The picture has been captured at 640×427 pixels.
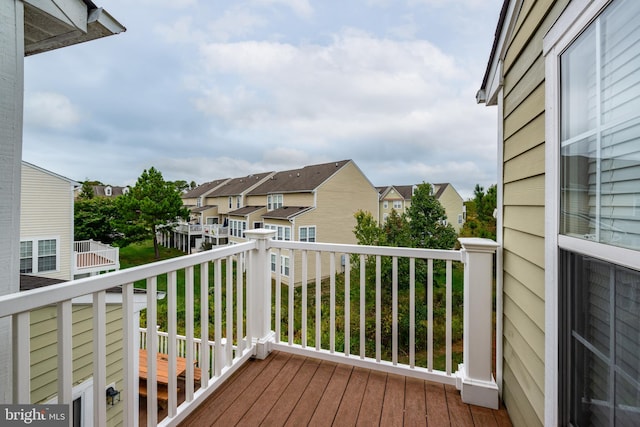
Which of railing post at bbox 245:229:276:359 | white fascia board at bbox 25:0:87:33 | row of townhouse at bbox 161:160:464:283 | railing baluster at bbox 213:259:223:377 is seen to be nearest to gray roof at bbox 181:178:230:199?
row of townhouse at bbox 161:160:464:283

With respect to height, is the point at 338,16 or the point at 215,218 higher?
the point at 338,16

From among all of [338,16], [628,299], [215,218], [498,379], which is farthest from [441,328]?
[215,218]

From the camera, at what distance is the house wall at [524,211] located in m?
1.30

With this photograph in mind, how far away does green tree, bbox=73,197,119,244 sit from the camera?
3.27 m

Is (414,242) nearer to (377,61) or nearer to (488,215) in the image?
(488,215)

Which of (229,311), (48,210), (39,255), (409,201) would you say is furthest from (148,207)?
(409,201)

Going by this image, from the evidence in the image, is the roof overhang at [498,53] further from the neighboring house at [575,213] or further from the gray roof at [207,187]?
the gray roof at [207,187]

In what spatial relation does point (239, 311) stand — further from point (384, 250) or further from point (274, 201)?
point (274, 201)

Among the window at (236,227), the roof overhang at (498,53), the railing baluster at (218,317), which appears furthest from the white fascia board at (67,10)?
the window at (236,227)

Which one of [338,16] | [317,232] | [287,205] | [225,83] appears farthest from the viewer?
[287,205]

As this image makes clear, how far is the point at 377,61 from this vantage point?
702 centimetres

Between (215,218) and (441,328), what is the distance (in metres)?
15.0

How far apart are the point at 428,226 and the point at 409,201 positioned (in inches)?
243

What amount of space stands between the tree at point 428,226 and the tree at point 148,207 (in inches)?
331
